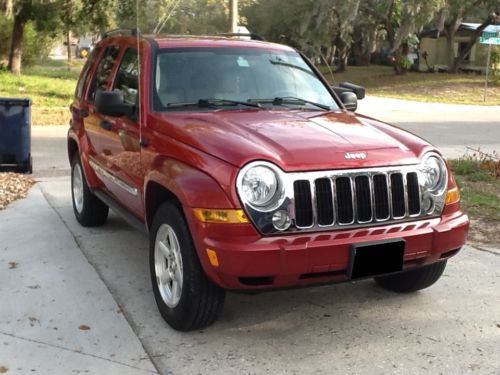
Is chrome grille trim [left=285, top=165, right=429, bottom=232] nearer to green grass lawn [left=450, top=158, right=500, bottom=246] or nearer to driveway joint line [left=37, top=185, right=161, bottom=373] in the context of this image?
driveway joint line [left=37, top=185, right=161, bottom=373]

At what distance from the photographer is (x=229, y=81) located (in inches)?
195

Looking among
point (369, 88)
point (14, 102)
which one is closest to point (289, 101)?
point (14, 102)

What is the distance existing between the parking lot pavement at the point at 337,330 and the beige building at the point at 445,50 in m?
35.6

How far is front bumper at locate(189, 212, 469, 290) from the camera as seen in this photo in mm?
3480

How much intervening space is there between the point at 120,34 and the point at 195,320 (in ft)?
10.2

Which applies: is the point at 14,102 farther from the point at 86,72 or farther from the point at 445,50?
the point at 445,50

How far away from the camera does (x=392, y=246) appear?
372cm

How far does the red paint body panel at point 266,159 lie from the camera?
11.5ft

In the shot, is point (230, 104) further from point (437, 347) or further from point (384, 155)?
point (437, 347)

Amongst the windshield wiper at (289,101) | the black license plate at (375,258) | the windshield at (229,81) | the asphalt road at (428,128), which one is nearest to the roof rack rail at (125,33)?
the windshield at (229,81)

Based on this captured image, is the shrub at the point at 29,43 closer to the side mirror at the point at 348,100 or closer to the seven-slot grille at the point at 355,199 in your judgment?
the side mirror at the point at 348,100

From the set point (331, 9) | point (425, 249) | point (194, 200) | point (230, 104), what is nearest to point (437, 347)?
point (425, 249)

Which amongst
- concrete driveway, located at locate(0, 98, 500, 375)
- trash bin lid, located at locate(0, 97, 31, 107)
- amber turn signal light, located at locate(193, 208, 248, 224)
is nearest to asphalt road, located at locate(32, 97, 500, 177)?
trash bin lid, located at locate(0, 97, 31, 107)

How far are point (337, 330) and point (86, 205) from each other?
3.24m
